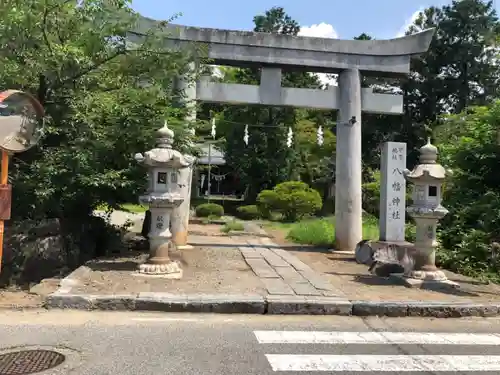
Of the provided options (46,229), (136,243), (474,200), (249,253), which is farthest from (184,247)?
(474,200)

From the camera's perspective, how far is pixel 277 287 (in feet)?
26.8

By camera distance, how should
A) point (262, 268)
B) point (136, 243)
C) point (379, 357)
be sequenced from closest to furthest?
point (379, 357)
point (262, 268)
point (136, 243)

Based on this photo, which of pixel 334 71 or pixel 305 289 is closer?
pixel 305 289

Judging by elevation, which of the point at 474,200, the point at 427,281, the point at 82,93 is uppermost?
the point at 82,93

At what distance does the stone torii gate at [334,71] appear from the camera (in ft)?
43.7

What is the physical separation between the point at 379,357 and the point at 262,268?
5299 millimetres

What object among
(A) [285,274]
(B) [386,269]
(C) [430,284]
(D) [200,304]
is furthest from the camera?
(B) [386,269]

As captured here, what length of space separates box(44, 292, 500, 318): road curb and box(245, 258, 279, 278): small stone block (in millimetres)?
2110

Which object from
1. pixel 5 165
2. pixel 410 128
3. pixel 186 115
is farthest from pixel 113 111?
pixel 410 128

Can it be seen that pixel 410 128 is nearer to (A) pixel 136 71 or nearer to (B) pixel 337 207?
(B) pixel 337 207

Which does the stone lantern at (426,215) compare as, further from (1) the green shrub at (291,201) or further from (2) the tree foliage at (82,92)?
(1) the green shrub at (291,201)

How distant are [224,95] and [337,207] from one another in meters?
4.33

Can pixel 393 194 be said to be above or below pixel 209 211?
above

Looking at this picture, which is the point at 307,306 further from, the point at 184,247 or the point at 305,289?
the point at 184,247
